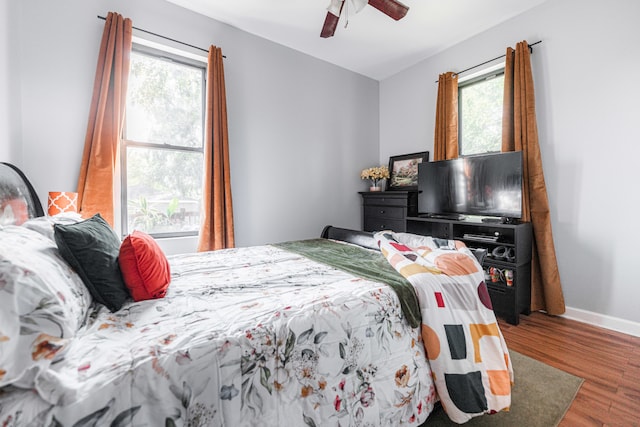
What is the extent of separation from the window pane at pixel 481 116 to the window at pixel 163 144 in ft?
9.74

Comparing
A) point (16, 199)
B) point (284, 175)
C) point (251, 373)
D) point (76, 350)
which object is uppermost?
point (284, 175)

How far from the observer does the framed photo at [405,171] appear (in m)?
3.65

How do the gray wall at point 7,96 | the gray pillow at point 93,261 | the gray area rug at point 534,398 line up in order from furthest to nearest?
the gray wall at point 7,96 < the gray area rug at point 534,398 < the gray pillow at point 93,261

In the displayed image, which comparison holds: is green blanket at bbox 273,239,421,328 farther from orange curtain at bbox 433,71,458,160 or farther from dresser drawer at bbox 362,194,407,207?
orange curtain at bbox 433,71,458,160

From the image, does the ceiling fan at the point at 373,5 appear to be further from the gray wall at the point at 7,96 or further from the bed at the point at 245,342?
the gray wall at the point at 7,96

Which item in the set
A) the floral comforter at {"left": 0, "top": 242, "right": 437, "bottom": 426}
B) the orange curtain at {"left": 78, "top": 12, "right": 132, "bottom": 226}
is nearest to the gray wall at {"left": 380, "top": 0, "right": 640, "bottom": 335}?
the floral comforter at {"left": 0, "top": 242, "right": 437, "bottom": 426}

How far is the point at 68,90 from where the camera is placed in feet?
7.06

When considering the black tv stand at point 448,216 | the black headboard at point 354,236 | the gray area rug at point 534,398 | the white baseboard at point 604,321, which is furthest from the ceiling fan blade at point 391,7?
the white baseboard at point 604,321

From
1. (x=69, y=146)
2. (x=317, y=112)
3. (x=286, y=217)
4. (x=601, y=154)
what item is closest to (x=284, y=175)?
(x=286, y=217)

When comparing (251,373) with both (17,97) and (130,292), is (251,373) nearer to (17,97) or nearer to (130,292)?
(130,292)

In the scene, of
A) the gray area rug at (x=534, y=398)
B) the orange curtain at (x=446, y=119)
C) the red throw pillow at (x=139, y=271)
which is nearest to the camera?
the red throw pillow at (x=139, y=271)

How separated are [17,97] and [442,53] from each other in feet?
13.4

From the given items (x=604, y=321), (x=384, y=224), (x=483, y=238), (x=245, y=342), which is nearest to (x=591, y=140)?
(x=483, y=238)

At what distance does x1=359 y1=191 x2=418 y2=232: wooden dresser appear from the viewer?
135 inches
